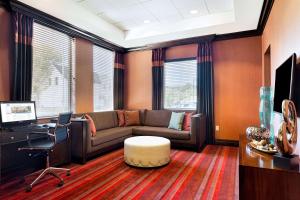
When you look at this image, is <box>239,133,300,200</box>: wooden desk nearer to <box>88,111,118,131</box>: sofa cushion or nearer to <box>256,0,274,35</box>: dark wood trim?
<box>256,0,274,35</box>: dark wood trim

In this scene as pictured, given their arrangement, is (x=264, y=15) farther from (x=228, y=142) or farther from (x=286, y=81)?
(x=228, y=142)

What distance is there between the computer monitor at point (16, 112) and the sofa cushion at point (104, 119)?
1.28 metres

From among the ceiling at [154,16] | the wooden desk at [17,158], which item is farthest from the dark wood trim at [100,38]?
the wooden desk at [17,158]

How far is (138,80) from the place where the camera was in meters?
5.59

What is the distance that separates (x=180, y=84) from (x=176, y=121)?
1162mm

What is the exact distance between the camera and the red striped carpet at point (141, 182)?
7.23 ft

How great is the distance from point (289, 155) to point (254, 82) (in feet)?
10.1

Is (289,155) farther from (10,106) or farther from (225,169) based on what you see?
(10,106)

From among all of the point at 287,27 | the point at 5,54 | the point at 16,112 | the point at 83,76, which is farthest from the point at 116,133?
the point at 287,27

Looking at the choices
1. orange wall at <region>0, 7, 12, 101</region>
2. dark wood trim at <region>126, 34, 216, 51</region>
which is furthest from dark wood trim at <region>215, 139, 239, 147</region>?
orange wall at <region>0, 7, 12, 101</region>

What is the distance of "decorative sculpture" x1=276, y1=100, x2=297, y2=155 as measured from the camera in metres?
1.46

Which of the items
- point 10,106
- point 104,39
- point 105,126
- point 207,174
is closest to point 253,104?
point 207,174

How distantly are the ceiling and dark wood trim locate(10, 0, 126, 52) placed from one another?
10 cm

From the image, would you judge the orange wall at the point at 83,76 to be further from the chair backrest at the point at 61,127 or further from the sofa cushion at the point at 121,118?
the chair backrest at the point at 61,127
